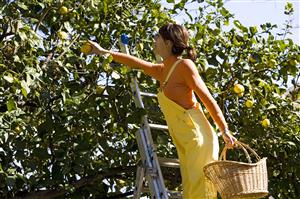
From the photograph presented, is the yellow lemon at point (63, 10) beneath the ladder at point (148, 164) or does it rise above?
above

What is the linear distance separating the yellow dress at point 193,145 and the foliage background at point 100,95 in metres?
0.42

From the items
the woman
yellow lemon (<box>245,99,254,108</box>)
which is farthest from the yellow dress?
yellow lemon (<box>245,99,254,108</box>)

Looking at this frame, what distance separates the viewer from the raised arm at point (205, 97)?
9.70 feet

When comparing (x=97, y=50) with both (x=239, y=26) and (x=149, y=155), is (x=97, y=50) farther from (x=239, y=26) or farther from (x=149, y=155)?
(x=239, y=26)

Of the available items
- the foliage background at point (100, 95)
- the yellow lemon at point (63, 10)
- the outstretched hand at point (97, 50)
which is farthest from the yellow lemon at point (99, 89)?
the yellow lemon at point (63, 10)

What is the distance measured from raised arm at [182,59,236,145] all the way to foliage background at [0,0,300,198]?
439 millimetres

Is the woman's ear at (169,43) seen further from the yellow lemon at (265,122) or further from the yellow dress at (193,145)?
the yellow lemon at (265,122)

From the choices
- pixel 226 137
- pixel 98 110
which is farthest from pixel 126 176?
pixel 226 137

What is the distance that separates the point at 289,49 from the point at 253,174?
148cm

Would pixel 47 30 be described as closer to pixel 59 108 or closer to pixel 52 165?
pixel 59 108

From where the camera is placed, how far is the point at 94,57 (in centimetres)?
339

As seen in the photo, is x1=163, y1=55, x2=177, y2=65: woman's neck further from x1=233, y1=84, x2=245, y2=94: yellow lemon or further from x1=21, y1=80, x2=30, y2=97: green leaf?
x1=233, y1=84, x2=245, y2=94: yellow lemon

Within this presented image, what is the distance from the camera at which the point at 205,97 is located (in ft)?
9.82

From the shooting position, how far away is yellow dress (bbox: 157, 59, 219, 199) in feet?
9.75
